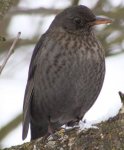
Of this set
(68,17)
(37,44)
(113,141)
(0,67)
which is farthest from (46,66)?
(113,141)

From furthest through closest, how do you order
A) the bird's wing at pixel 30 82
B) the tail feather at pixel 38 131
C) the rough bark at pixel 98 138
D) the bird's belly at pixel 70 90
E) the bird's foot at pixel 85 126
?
the tail feather at pixel 38 131
the bird's wing at pixel 30 82
the bird's belly at pixel 70 90
the bird's foot at pixel 85 126
the rough bark at pixel 98 138

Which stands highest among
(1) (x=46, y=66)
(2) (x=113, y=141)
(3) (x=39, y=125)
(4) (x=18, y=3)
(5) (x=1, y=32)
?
(4) (x=18, y=3)

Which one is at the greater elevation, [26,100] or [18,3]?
[18,3]

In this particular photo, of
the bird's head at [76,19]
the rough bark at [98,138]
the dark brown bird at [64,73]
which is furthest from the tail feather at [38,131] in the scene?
the rough bark at [98,138]

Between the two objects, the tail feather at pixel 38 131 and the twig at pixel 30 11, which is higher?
the twig at pixel 30 11

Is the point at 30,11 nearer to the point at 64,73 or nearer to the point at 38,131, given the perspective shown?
the point at 64,73

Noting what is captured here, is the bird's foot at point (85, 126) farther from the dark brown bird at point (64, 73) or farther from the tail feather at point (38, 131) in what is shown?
the tail feather at point (38, 131)

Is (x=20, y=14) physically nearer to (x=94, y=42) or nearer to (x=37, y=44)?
(x=37, y=44)
